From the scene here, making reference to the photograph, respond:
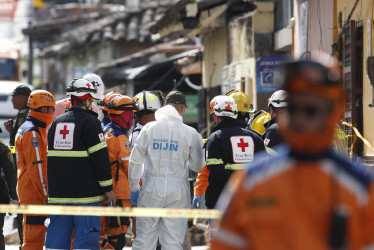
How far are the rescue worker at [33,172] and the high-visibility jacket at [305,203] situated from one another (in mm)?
5766

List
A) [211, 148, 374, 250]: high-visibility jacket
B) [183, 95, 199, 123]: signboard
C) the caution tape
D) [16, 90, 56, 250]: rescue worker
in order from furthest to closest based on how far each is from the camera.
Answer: [183, 95, 199, 123]: signboard < [16, 90, 56, 250]: rescue worker < the caution tape < [211, 148, 374, 250]: high-visibility jacket

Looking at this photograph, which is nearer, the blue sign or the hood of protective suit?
the hood of protective suit

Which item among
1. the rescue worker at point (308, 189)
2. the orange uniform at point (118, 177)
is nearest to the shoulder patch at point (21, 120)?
the orange uniform at point (118, 177)

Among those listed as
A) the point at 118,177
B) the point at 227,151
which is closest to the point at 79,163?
the point at 118,177

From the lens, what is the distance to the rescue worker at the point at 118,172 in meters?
9.45

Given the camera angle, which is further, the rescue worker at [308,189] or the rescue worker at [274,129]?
the rescue worker at [274,129]

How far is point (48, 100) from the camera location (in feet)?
31.5

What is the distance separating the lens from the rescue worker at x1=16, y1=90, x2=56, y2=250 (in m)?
9.16

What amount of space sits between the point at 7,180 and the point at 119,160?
1225 millimetres

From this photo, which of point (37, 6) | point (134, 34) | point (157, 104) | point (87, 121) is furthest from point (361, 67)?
point (37, 6)

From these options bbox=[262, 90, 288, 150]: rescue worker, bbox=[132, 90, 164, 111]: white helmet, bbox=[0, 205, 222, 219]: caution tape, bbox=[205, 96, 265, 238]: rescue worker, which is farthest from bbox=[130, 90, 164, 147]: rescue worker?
bbox=[0, 205, 222, 219]: caution tape

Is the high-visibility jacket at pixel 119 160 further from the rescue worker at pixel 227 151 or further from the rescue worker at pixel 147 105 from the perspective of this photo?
the rescue worker at pixel 227 151

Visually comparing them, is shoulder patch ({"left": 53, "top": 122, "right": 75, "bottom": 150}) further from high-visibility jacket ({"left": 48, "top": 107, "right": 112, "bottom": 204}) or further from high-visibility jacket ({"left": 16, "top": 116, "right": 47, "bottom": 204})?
high-visibility jacket ({"left": 16, "top": 116, "right": 47, "bottom": 204})

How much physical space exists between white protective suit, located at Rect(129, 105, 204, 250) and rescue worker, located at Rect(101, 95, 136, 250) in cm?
73
